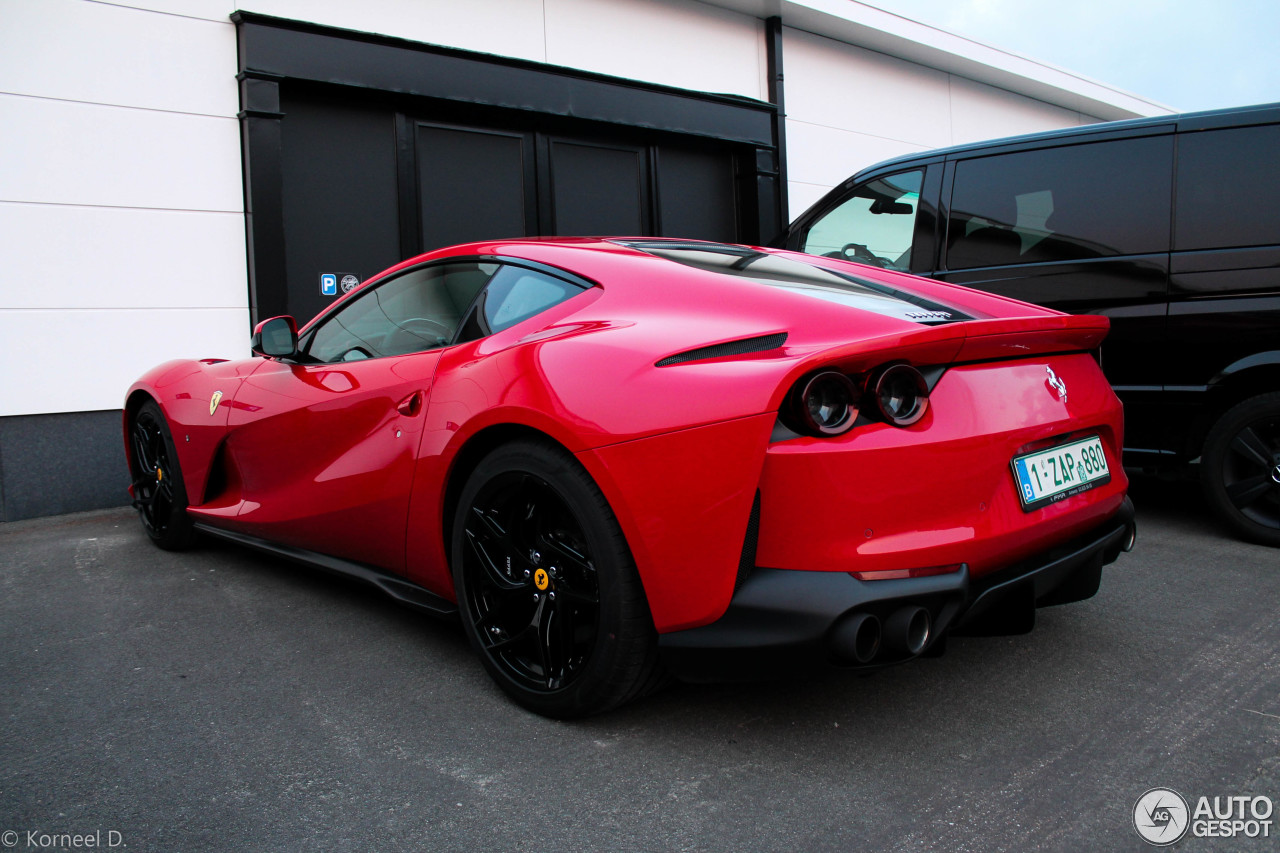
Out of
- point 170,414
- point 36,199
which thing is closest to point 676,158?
point 36,199

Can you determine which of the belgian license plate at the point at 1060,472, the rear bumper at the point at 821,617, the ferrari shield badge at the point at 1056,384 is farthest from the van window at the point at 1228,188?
the rear bumper at the point at 821,617

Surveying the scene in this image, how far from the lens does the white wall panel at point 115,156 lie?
5.46 metres

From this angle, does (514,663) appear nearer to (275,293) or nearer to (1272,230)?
(1272,230)

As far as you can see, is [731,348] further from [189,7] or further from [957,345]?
[189,7]

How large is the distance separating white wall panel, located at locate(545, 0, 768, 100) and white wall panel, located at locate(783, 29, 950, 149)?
58 cm

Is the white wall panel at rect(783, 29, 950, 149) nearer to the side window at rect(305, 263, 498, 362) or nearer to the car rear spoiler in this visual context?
the side window at rect(305, 263, 498, 362)

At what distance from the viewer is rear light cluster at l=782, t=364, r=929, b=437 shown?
1911 mm

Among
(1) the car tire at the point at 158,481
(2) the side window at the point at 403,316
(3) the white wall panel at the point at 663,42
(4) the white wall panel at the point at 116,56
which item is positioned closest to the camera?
(2) the side window at the point at 403,316

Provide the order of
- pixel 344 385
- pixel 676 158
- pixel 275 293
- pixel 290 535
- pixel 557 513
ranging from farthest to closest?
pixel 676 158
pixel 275 293
pixel 290 535
pixel 344 385
pixel 557 513

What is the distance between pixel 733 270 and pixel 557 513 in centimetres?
82

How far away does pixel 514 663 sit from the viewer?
2434 mm

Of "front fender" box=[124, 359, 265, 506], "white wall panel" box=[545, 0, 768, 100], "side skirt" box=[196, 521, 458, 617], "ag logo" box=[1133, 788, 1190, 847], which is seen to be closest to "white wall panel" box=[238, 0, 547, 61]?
"white wall panel" box=[545, 0, 768, 100]

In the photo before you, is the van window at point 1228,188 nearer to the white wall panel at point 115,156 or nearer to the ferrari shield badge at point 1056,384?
the ferrari shield badge at point 1056,384

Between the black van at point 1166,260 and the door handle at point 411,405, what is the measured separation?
10.3 ft
